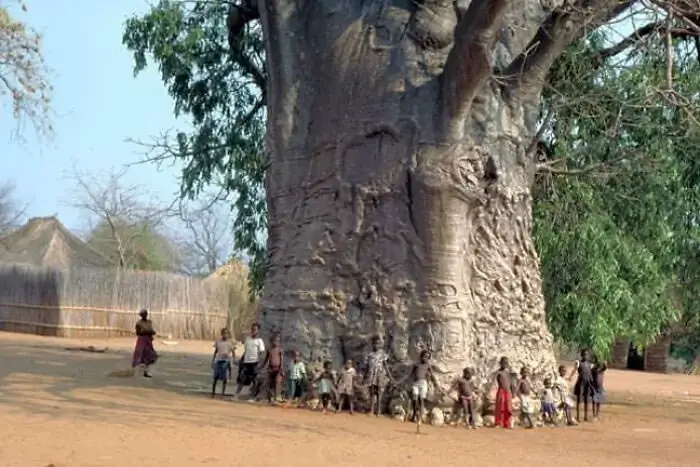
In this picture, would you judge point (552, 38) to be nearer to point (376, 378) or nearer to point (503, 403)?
point (503, 403)

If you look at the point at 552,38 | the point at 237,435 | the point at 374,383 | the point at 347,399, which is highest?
the point at 552,38

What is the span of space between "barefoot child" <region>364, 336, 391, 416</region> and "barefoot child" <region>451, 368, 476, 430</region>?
2.71ft

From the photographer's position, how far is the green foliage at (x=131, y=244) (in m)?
44.4

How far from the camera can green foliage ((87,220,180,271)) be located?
4444 cm

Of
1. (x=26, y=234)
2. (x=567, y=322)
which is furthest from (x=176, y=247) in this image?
(x=567, y=322)

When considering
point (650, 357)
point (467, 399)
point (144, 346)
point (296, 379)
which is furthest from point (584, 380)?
point (650, 357)

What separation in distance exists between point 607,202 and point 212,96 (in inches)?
262

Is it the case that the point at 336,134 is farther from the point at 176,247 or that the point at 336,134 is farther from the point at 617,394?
the point at 176,247

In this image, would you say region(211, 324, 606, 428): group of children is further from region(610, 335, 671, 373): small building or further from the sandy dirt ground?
region(610, 335, 671, 373): small building

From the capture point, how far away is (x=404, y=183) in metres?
12.0

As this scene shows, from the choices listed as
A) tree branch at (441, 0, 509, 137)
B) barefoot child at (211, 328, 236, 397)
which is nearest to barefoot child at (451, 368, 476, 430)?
tree branch at (441, 0, 509, 137)

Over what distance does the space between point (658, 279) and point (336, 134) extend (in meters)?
5.63

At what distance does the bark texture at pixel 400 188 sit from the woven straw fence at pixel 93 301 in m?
16.0

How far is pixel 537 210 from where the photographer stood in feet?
49.1
